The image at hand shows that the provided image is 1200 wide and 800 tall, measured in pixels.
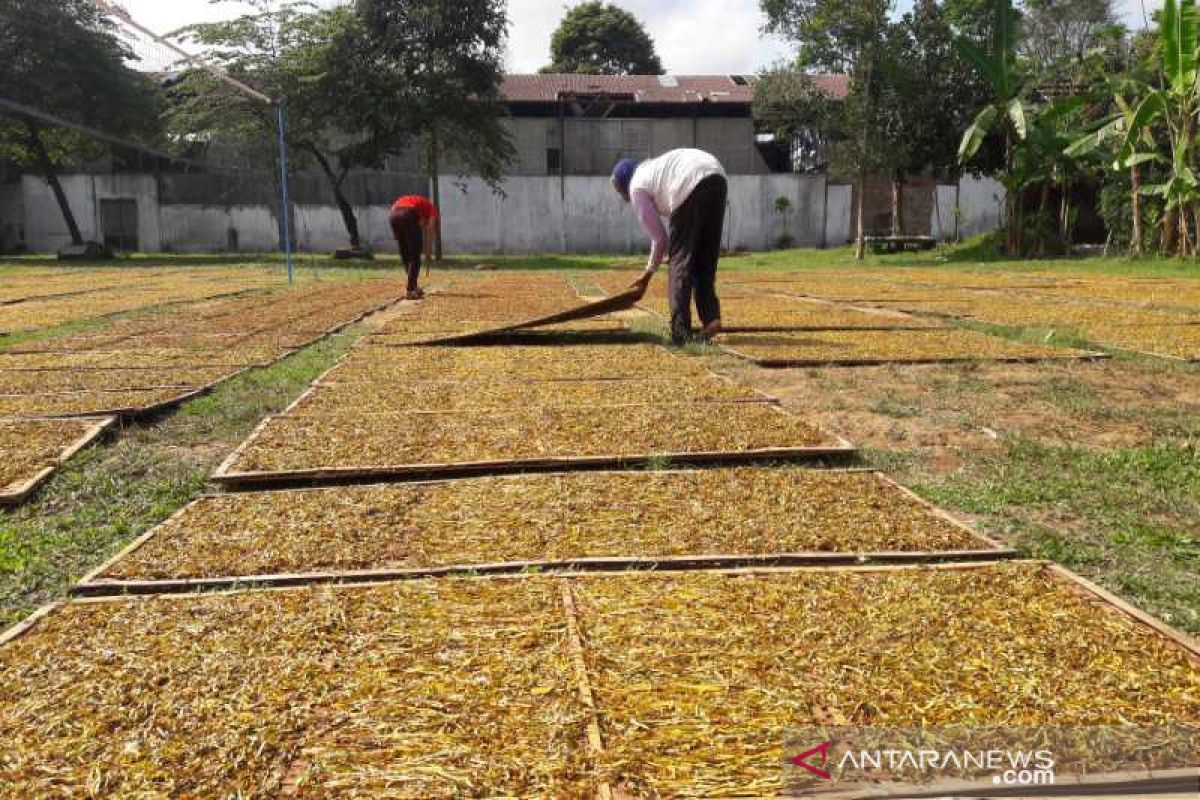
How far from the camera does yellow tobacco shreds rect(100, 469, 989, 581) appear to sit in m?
2.22

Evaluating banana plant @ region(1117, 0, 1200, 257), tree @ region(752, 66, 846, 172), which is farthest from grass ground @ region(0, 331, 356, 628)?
tree @ region(752, 66, 846, 172)

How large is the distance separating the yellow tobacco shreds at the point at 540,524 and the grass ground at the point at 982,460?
252 millimetres

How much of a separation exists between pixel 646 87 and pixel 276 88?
42.7 ft

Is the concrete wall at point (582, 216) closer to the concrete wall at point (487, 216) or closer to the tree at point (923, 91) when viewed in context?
the concrete wall at point (487, 216)

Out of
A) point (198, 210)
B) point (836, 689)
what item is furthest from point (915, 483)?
point (198, 210)

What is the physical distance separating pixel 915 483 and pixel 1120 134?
51.7 ft

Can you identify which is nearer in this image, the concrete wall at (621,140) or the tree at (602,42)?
the concrete wall at (621,140)

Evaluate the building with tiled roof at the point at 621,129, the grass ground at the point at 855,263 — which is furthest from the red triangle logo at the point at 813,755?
the building with tiled roof at the point at 621,129

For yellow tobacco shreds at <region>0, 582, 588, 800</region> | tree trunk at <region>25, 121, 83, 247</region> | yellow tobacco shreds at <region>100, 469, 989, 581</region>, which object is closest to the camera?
yellow tobacco shreds at <region>0, 582, 588, 800</region>

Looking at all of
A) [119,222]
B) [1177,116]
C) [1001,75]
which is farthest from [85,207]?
[1177,116]

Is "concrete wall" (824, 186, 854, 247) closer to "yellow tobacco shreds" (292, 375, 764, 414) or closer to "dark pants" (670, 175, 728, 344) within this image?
"dark pants" (670, 175, 728, 344)

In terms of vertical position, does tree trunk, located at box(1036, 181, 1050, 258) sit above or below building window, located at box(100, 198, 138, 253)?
below

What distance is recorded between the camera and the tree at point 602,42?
40.3 metres

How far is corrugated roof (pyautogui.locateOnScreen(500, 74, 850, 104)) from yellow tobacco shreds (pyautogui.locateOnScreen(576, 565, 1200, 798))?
89.9 ft
